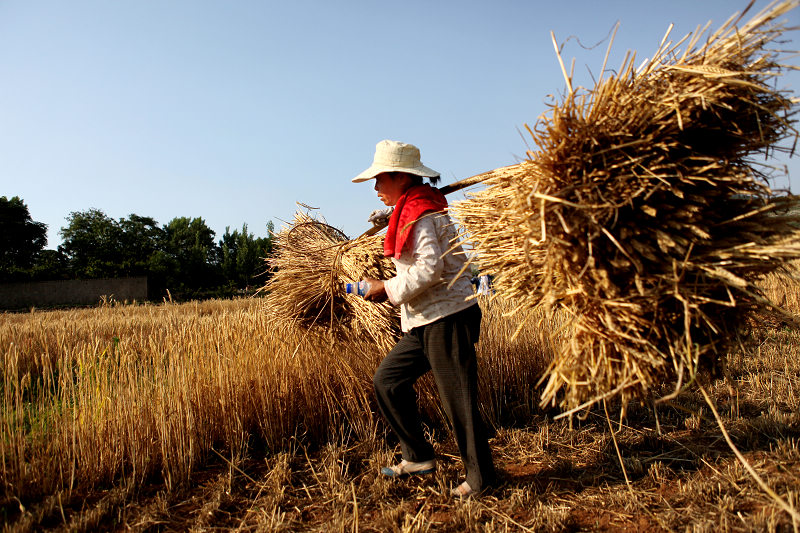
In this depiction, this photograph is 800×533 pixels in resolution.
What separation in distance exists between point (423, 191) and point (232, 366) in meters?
1.77

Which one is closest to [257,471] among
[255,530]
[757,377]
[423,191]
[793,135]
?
[255,530]

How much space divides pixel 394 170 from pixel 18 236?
49258 millimetres

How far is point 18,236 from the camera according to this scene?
133 ft

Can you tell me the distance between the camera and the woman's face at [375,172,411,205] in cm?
273

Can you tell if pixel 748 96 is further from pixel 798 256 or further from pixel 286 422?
pixel 286 422

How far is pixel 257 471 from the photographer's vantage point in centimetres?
297

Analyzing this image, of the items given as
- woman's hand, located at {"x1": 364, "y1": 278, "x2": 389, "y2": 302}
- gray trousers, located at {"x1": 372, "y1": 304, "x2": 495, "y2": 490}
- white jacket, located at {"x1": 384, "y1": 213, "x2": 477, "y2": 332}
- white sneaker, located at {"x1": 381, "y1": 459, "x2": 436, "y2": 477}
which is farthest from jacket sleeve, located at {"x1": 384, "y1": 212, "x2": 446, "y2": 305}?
white sneaker, located at {"x1": 381, "y1": 459, "x2": 436, "y2": 477}

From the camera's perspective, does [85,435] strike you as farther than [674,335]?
Yes

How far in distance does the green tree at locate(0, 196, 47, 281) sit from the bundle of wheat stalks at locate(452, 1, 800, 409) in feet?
148

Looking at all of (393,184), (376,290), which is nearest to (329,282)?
(376,290)

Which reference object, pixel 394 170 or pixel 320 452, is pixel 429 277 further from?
pixel 320 452

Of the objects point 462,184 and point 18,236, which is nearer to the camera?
point 462,184

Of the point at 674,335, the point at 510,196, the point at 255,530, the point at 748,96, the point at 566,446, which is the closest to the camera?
the point at 748,96

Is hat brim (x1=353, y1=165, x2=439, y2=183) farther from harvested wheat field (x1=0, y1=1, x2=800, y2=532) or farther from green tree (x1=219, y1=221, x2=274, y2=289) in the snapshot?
green tree (x1=219, y1=221, x2=274, y2=289)
